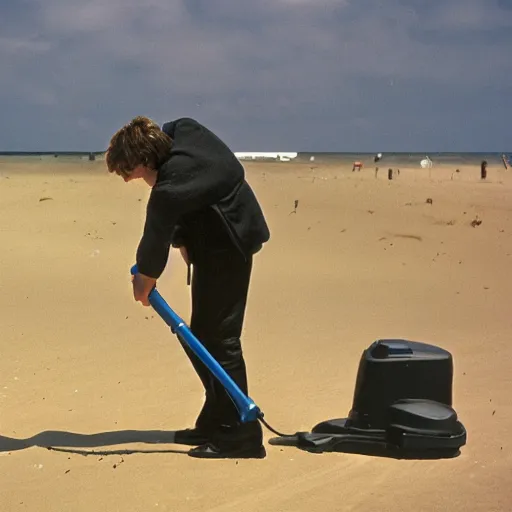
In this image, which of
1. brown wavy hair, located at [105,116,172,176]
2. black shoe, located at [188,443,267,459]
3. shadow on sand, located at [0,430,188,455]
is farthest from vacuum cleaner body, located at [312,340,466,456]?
brown wavy hair, located at [105,116,172,176]

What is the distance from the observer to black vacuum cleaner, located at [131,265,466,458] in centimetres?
326

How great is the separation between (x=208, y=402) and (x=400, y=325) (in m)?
2.97

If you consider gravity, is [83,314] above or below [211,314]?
below

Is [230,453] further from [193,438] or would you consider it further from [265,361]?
[265,361]

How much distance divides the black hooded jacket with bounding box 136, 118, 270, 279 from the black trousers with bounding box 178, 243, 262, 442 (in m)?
0.08

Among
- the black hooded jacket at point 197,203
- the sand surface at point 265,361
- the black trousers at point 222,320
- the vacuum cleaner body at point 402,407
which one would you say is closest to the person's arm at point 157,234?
the black hooded jacket at point 197,203

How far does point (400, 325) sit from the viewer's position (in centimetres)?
611

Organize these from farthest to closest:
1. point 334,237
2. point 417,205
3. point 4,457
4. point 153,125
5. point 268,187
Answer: point 268,187 < point 417,205 < point 334,237 < point 4,457 < point 153,125

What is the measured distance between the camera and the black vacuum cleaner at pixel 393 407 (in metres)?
3.26

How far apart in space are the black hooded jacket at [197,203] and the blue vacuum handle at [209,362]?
6.8 inches

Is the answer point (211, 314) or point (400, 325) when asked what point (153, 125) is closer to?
point (211, 314)

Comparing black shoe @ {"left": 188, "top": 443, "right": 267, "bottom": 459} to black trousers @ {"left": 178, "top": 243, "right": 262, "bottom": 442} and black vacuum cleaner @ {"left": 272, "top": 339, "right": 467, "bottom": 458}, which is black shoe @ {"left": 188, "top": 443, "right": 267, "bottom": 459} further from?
black vacuum cleaner @ {"left": 272, "top": 339, "right": 467, "bottom": 458}

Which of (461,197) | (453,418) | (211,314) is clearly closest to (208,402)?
(211,314)

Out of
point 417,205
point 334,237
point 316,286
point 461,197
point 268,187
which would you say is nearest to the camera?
point 316,286
